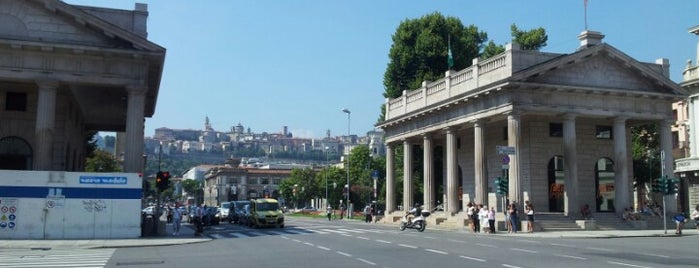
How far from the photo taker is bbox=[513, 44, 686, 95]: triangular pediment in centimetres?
4000

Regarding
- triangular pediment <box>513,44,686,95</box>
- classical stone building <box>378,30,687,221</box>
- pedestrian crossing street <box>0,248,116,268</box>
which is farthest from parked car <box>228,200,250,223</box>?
pedestrian crossing street <box>0,248,116,268</box>

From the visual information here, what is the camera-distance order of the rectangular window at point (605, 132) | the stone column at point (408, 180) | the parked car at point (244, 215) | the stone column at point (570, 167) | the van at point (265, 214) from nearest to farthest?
the stone column at point (570, 167) < the van at point (265, 214) < the rectangular window at point (605, 132) < the parked car at point (244, 215) < the stone column at point (408, 180)

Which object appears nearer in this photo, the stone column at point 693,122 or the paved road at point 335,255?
the paved road at point 335,255

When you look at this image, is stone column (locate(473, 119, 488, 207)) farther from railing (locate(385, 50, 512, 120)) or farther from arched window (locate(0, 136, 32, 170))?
arched window (locate(0, 136, 32, 170))

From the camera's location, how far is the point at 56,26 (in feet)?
110

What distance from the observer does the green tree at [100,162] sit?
6901cm

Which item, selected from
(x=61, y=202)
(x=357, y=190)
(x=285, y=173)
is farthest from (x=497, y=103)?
(x=285, y=173)

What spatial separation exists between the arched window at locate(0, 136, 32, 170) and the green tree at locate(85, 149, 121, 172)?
29119 mm

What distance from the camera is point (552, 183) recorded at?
44.1 meters

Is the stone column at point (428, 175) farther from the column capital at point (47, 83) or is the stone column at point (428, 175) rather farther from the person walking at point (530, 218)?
the column capital at point (47, 83)

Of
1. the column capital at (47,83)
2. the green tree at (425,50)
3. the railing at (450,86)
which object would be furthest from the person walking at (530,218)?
the column capital at (47,83)

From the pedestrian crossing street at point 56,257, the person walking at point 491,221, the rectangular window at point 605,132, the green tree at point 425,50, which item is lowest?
the pedestrian crossing street at point 56,257

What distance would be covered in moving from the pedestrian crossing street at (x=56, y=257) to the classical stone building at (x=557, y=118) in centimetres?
2322

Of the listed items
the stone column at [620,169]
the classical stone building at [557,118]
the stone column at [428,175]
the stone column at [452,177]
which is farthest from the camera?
the stone column at [428,175]
